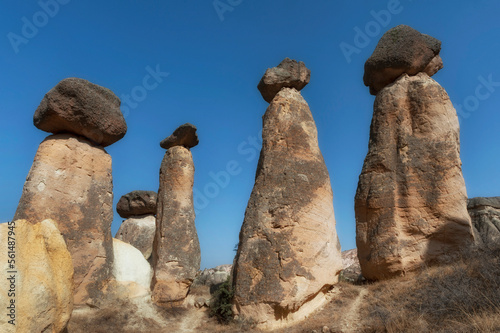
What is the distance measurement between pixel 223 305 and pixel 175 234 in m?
2.88

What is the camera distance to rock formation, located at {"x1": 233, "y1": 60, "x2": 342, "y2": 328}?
706 centimetres

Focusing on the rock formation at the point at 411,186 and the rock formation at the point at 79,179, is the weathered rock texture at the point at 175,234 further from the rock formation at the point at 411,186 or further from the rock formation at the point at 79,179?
the rock formation at the point at 411,186

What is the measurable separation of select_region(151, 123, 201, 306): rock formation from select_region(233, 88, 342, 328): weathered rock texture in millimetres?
2448

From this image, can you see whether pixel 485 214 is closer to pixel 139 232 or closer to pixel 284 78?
pixel 284 78

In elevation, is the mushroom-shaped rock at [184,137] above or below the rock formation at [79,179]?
above

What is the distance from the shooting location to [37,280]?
12.9 feet

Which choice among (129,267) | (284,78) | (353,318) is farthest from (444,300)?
(129,267)

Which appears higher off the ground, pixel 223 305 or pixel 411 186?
pixel 411 186

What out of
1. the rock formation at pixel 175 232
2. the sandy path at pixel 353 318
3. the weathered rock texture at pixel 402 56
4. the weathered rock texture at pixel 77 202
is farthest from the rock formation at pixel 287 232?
the weathered rock texture at pixel 77 202

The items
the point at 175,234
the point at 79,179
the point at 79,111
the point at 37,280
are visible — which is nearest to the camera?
the point at 37,280

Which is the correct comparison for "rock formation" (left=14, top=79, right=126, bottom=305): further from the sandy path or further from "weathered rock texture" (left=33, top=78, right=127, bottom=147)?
the sandy path

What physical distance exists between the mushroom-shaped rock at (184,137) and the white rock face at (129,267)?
3.42m

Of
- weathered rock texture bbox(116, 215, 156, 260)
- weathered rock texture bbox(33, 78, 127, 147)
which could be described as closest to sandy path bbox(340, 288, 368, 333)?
weathered rock texture bbox(33, 78, 127, 147)

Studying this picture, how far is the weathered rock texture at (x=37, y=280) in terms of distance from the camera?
3646 mm
